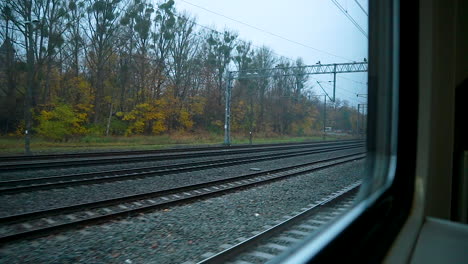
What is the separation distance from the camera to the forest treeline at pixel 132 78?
457 centimetres

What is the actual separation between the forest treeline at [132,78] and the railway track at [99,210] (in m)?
1.68

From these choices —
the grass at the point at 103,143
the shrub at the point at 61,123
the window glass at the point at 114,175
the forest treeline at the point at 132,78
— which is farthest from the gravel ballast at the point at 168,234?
the shrub at the point at 61,123

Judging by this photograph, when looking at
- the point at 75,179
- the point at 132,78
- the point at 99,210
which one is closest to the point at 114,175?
the point at 75,179

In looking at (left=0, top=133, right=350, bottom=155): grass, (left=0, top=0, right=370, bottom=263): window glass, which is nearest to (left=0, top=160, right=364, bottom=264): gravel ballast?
(left=0, top=0, right=370, bottom=263): window glass

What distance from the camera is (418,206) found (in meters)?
2.67

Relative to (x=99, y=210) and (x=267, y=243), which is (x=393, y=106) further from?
(x=99, y=210)

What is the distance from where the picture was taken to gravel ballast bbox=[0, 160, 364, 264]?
3671 mm

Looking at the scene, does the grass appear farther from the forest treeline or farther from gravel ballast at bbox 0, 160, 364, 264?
gravel ballast at bbox 0, 160, 364, 264

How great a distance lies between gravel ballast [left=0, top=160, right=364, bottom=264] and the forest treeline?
2.17 meters

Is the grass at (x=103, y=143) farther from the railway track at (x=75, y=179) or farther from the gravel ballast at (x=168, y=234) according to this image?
the gravel ballast at (x=168, y=234)

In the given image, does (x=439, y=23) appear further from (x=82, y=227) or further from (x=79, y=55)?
(x=79, y=55)

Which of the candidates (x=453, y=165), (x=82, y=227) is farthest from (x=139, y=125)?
→ (x=453, y=165)

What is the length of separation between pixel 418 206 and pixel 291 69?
21.0m

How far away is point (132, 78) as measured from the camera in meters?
22.0
